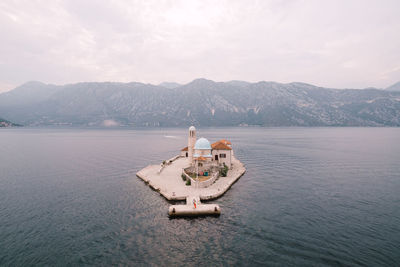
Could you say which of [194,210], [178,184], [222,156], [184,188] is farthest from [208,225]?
[222,156]

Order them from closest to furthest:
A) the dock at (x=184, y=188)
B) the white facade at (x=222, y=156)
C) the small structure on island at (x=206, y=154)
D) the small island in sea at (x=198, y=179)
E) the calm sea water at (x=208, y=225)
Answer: the calm sea water at (x=208, y=225), the dock at (x=184, y=188), the small island in sea at (x=198, y=179), the small structure on island at (x=206, y=154), the white facade at (x=222, y=156)

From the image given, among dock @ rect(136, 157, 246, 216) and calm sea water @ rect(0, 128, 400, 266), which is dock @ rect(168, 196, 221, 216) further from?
calm sea water @ rect(0, 128, 400, 266)

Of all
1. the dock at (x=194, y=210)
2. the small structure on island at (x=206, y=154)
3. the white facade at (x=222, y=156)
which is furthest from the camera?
the white facade at (x=222, y=156)

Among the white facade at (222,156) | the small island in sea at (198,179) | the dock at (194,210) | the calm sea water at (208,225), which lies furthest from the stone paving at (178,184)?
the dock at (194,210)

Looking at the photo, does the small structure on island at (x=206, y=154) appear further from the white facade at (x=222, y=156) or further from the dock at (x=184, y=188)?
the dock at (x=184, y=188)

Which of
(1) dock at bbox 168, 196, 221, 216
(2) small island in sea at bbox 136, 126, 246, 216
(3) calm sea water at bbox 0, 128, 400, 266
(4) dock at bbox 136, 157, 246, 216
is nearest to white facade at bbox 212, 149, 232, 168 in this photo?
(2) small island in sea at bbox 136, 126, 246, 216

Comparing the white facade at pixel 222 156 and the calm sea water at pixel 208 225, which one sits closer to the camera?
the calm sea water at pixel 208 225

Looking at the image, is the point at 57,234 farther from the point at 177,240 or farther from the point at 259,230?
the point at 259,230

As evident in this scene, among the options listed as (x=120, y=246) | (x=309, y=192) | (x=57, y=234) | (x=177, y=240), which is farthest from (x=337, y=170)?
(x=57, y=234)

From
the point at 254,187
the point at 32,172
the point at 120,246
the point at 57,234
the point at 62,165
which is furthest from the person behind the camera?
the point at 62,165
